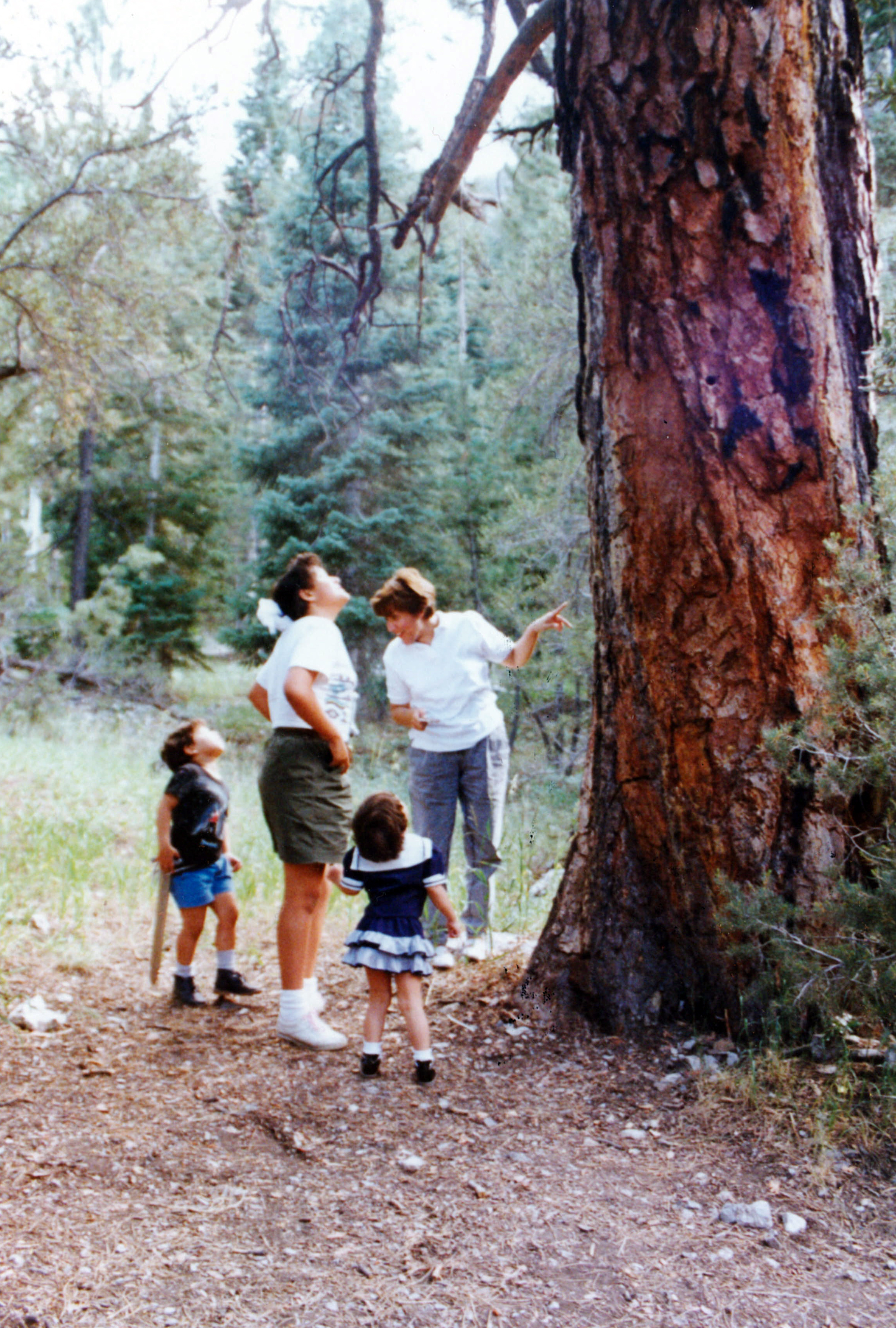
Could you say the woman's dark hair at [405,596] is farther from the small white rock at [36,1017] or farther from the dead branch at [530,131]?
the small white rock at [36,1017]

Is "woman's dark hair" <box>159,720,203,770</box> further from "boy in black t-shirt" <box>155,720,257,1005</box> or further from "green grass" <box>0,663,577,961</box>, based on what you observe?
"green grass" <box>0,663,577,961</box>

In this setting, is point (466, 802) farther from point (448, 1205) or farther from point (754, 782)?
point (448, 1205)

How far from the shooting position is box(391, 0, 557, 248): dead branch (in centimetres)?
350

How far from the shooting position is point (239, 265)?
7.88 meters

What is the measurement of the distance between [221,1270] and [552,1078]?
3.95 feet

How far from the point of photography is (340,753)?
3352 millimetres

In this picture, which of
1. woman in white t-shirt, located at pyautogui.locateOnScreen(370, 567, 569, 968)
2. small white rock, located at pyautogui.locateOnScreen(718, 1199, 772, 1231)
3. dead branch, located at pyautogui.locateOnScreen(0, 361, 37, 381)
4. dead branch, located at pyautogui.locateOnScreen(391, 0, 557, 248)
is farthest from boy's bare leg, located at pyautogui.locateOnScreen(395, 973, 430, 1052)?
dead branch, located at pyautogui.locateOnScreen(0, 361, 37, 381)

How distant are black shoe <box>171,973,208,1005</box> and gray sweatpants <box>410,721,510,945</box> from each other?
1019 mm

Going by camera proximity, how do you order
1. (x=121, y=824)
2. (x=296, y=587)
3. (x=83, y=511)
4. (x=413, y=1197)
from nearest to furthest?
1. (x=413, y=1197)
2. (x=296, y=587)
3. (x=121, y=824)
4. (x=83, y=511)

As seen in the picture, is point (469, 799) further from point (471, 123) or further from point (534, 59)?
point (534, 59)

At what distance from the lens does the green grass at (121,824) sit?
5004 mm

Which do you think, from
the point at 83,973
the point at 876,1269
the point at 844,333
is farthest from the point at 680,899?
the point at 83,973

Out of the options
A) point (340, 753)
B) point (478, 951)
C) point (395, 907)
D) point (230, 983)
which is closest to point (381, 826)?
point (395, 907)

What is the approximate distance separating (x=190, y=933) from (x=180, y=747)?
78 cm
